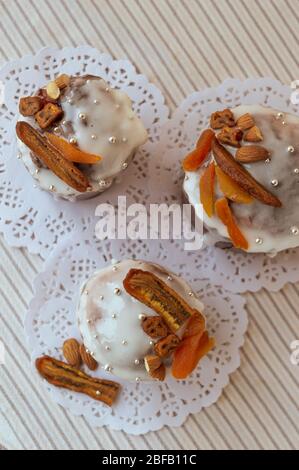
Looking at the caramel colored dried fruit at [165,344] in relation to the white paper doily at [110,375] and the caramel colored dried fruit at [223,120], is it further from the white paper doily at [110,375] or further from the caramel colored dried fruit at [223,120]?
the caramel colored dried fruit at [223,120]

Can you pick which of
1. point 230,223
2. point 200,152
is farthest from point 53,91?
point 230,223

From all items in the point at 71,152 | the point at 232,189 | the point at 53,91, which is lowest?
the point at 232,189

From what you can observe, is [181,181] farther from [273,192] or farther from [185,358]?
[185,358]

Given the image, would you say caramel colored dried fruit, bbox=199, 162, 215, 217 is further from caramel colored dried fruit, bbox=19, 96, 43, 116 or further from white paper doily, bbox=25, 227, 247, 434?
caramel colored dried fruit, bbox=19, 96, 43, 116

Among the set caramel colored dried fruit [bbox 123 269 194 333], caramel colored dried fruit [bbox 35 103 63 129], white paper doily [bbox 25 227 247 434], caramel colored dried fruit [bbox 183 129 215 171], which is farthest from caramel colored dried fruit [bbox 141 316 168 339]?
caramel colored dried fruit [bbox 35 103 63 129]

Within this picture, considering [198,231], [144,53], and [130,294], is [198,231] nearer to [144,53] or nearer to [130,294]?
[130,294]

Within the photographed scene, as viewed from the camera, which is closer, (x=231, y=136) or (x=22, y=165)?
(x=231, y=136)

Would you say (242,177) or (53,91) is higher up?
(53,91)
